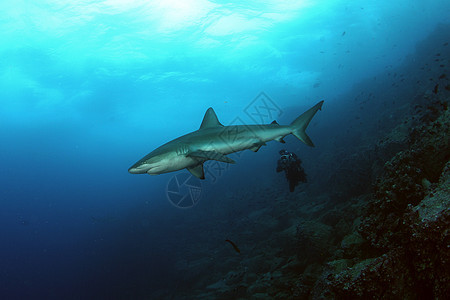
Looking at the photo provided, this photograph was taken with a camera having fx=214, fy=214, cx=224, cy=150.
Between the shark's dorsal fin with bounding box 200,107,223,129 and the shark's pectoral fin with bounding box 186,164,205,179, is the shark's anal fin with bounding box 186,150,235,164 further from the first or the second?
the shark's dorsal fin with bounding box 200,107,223,129

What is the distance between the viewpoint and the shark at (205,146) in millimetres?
4480

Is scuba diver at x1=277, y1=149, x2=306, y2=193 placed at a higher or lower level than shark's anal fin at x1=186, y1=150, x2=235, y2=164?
lower

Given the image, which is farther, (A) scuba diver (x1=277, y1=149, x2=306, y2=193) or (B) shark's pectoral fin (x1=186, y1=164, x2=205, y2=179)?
(A) scuba diver (x1=277, y1=149, x2=306, y2=193)

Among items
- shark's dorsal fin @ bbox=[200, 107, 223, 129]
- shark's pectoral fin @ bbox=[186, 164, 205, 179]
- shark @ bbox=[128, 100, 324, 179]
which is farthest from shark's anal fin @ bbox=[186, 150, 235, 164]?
shark's dorsal fin @ bbox=[200, 107, 223, 129]

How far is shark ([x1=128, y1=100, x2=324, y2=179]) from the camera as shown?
4.48 m

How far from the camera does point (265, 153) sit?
34500 mm

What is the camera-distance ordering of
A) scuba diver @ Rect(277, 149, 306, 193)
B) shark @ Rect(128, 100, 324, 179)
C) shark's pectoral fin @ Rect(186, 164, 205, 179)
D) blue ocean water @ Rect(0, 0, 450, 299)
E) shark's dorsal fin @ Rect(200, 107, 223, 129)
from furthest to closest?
1. blue ocean water @ Rect(0, 0, 450, 299)
2. scuba diver @ Rect(277, 149, 306, 193)
3. shark's dorsal fin @ Rect(200, 107, 223, 129)
4. shark's pectoral fin @ Rect(186, 164, 205, 179)
5. shark @ Rect(128, 100, 324, 179)

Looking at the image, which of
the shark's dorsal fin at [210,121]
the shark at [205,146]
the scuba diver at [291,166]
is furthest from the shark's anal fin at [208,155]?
the scuba diver at [291,166]

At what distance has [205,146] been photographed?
505cm

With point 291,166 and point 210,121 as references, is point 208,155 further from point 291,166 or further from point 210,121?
point 291,166

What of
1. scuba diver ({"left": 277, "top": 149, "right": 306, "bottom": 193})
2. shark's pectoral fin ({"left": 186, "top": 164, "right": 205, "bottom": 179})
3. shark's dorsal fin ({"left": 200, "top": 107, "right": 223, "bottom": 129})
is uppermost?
shark's dorsal fin ({"left": 200, "top": 107, "right": 223, "bottom": 129})

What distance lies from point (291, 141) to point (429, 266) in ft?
101

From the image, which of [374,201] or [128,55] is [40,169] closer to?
[128,55]

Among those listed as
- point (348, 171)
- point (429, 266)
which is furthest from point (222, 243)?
point (429, 266)
